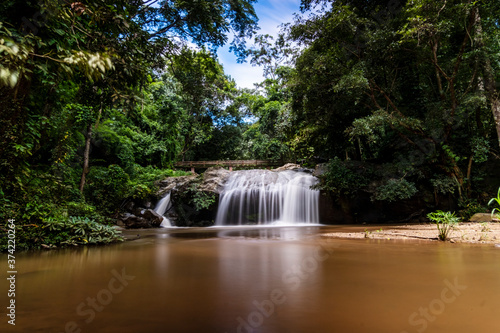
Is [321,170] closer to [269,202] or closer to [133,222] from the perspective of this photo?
[269,202]

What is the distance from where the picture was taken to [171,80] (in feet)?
62.6

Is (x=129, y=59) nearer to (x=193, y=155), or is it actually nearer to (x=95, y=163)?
(x=95, y=163)

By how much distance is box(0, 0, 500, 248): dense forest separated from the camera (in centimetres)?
429

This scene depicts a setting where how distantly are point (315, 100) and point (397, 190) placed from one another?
4.64 m

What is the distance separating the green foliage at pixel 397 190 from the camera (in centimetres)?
877

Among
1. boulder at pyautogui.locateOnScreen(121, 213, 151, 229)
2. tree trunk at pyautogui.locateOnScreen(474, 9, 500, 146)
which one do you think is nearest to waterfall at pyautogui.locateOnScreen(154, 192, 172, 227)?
boulder at pyautogui.locateOnScreen(121, 213, 151, 229)

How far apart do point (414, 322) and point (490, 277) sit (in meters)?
1.35

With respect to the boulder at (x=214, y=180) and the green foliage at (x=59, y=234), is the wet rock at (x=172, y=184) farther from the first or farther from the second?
the green foliage at (x=59, y=234)

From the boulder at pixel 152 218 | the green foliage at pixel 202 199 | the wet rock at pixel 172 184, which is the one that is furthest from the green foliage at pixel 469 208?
the boulder at pixel 152 218

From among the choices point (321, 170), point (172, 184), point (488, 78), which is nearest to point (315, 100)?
point (321, 170)

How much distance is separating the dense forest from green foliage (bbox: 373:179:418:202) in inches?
1.5

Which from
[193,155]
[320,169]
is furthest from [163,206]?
[193,155]

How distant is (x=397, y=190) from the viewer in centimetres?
890

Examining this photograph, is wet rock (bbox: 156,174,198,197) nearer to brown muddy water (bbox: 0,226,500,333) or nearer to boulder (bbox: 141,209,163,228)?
boulder (bbox: 141,209,163,228)
